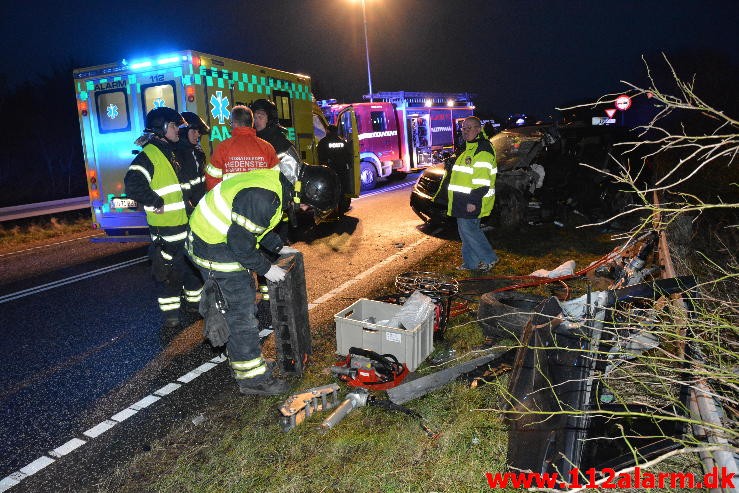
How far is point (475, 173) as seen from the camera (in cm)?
623

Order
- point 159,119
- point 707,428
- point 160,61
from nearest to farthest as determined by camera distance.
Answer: point 707,428, point 159,119, point 160,61

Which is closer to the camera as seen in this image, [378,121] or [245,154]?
[245,154]

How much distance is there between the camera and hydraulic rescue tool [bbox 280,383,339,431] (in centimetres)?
327

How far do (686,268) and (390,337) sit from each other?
297cm

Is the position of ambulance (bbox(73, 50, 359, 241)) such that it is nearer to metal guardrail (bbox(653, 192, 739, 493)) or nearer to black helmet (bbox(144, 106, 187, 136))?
black helmet (bbox(144, 106, 187, 136))

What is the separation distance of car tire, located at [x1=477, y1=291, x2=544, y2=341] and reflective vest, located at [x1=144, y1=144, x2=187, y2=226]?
318 centimetres

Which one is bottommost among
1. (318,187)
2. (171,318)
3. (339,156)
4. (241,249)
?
(171,318)

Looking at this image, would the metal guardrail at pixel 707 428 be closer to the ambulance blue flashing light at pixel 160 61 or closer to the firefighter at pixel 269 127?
the firefighter at pixel 269 127

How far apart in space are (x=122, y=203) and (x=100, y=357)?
14.2ft

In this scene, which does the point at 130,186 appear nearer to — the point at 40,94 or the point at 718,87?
the point at 718,87

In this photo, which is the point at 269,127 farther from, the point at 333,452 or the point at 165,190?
the point at 333,452

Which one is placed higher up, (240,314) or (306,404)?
(240,314)

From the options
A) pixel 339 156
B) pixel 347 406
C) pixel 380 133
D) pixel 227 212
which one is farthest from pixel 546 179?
pixel 380 133

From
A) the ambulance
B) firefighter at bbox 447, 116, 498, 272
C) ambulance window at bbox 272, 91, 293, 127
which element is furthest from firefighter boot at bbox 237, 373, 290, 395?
ambulance window at bbox 272, 91, 293, 127
